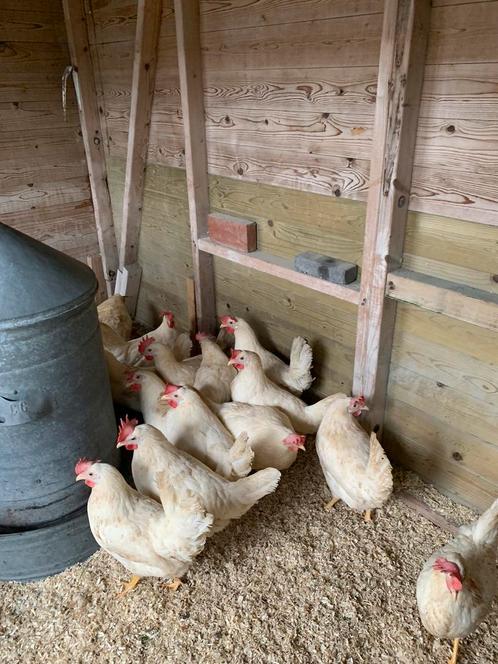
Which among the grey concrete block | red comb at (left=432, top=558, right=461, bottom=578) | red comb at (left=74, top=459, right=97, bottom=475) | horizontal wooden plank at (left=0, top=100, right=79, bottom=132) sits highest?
horizontal wooden plank at (left=0, top=100, right=79, bottom=132)

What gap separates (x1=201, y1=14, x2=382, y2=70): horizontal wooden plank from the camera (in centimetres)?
170

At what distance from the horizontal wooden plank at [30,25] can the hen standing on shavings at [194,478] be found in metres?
2.42

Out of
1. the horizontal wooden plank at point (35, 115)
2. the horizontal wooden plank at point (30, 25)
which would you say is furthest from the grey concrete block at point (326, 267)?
the horizontal wooden plank at point (30, 25)

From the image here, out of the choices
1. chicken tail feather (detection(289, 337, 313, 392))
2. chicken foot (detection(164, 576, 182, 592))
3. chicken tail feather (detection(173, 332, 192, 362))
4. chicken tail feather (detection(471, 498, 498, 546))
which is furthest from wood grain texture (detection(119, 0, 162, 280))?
chicken tail feather (detection(471, 498, 498, 546))

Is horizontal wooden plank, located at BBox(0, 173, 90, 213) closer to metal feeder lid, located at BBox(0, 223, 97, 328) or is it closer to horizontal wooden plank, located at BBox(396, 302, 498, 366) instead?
metal feeder lid, located at BBox(0, 223, 97, 328)

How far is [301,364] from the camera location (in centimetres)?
231

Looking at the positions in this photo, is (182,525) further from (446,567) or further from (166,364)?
(166,364)

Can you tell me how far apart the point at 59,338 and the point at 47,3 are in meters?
2.36

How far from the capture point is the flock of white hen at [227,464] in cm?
149

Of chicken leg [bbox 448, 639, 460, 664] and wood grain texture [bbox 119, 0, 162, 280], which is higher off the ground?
wood grain texture [bbox 119, 0, 162, 280]

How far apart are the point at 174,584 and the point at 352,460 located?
2.59ft

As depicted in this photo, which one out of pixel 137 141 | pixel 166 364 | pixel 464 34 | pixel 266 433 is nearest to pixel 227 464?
pixel 266 433

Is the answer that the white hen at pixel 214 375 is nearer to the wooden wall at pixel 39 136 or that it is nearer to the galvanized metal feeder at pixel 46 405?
the galvanized metal feeder at pixel 46 405

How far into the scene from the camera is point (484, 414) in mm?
1827
